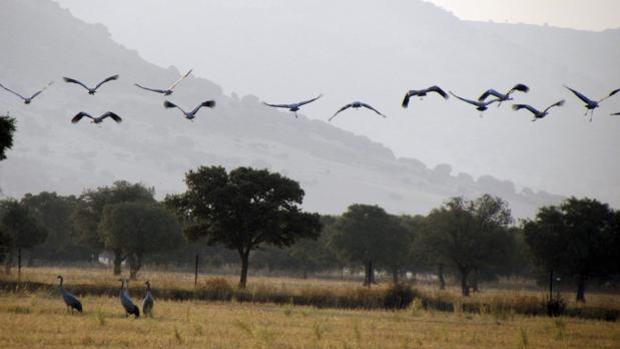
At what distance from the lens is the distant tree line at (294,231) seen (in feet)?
217

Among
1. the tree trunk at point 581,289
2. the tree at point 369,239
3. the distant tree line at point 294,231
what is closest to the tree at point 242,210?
the distant tree line at point 294,231

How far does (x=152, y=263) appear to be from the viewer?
114 m

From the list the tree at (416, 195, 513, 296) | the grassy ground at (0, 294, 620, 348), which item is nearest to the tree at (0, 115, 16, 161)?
the grassy ground at (0, 294, 620, 348)

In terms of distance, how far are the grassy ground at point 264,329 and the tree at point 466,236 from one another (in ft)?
128

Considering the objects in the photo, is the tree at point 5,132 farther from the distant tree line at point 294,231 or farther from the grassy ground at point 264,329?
the grassy ground at point 264,329

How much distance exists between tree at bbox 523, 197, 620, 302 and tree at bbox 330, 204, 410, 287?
932 inches

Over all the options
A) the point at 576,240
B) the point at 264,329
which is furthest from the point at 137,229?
the point at 264,329

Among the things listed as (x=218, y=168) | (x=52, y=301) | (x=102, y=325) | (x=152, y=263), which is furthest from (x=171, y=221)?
(x=102, y=325)

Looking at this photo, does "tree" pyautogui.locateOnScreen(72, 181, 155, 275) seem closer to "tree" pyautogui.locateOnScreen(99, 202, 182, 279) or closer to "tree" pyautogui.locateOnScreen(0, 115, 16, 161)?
"tree" pyautogui.locateOnScreen(99, 202, 182, 279)

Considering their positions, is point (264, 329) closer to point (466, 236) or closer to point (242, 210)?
point (242, 210)

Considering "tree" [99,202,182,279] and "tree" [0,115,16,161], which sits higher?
"tree" [0,115,16,161]

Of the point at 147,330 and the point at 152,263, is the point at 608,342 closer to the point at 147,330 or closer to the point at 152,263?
the point at 147,330

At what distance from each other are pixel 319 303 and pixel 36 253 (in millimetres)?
82313

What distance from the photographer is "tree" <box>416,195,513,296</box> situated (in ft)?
262
